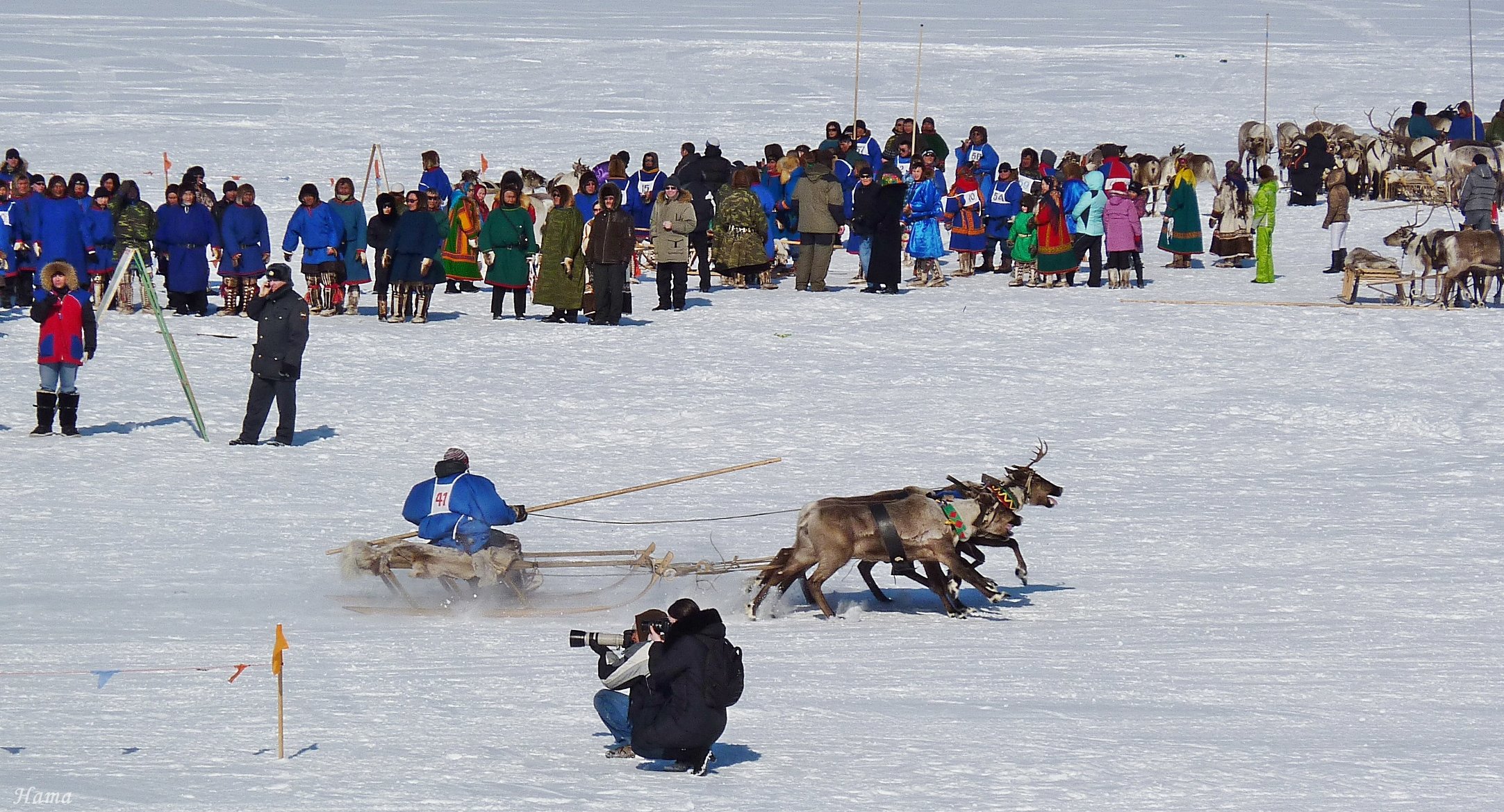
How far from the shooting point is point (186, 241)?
1672 cm

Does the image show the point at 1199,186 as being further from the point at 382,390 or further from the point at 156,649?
the point at 156,649

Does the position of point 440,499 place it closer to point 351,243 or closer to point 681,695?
point 681,695

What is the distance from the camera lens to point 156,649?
7.95m

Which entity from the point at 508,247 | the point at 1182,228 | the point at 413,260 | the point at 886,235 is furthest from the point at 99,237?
the point at 1182,228

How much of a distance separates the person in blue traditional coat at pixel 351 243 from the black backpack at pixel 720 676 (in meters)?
11.2

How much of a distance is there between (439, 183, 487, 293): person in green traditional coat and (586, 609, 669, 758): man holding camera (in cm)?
1128

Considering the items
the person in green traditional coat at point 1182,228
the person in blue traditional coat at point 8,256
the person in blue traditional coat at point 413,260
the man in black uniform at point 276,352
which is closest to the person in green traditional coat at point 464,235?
the person in blue traditional coat at point 413,260

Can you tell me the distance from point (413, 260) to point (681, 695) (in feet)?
36.3

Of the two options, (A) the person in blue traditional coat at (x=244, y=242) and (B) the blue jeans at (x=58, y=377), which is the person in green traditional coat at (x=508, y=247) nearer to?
(A) the person in blue traditional coat at (x=244, y=242)

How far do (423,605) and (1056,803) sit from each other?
3.75 meters

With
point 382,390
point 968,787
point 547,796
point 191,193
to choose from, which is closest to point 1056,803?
point 968,787

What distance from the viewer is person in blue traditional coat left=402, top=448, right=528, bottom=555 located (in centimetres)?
865

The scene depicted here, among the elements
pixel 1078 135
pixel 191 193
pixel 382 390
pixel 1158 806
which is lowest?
pixel 1158 806

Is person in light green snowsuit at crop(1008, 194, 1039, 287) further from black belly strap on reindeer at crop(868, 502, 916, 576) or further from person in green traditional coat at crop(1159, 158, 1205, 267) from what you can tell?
black belly strap on reindeer at crop(868, 502, 916, 576)
